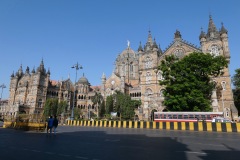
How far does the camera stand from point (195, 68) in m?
35.8

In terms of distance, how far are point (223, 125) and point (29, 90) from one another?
6730cm

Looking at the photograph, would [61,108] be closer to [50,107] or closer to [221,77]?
[50,107]

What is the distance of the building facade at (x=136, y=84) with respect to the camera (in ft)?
147

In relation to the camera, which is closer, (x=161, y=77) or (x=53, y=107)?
(x=161, y=77)

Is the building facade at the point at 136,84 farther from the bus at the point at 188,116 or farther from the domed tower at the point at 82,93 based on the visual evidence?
the bus at the point at 188,116

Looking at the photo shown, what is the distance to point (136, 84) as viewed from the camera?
73312 millimetres

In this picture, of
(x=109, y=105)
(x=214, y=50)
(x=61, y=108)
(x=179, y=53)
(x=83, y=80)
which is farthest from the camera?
(x=83, y=80)

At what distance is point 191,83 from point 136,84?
39785 millimetres

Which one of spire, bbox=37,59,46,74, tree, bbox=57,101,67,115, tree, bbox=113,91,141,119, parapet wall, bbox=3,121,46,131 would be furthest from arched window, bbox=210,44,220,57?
spire, bbox=37,59,46,74

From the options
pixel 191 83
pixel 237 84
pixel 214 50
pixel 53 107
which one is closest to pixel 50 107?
pixel 53 107

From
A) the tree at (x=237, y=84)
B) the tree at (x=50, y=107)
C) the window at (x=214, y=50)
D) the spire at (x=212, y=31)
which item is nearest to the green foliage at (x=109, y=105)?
the tree at (x=50, y=107)

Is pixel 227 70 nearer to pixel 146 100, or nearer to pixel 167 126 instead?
pixel 146 100

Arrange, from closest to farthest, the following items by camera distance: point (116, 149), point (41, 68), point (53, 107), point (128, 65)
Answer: point (116, 149) → point (53, 107) → point (41, 68) → point (128, 65)

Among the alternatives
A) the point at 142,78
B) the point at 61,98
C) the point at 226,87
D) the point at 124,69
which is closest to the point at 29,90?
the point at 61,98
